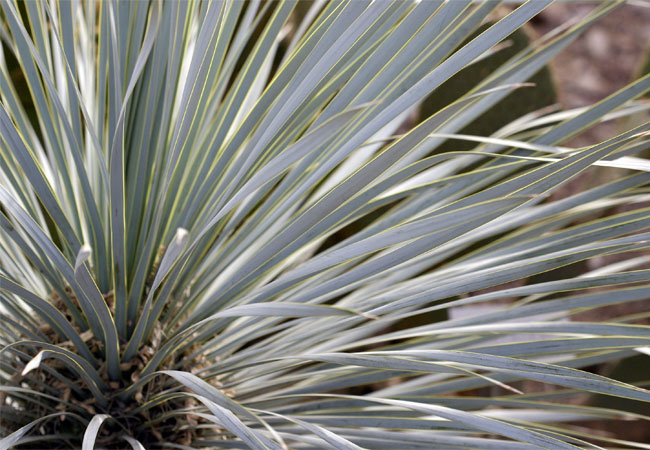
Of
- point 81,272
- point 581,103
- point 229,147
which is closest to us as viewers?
point 81,272

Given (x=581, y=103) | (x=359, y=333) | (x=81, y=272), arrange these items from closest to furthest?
(x=81, y=272), (x=359, y=333), (x=581, y=103)

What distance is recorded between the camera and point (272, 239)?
435mm

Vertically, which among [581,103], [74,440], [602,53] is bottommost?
[74,440]

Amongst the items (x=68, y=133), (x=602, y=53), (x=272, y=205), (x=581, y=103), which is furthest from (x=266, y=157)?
(x=602, y=53)

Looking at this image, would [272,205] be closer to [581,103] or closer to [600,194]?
[600,194]

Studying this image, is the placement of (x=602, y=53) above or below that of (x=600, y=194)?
above

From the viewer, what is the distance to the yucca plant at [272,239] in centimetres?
40

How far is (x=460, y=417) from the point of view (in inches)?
15.3

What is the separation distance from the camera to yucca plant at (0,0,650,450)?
1.30 feet

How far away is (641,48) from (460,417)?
1347 millimetres

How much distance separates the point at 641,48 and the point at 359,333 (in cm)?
119

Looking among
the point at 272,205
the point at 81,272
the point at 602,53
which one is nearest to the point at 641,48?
the point at 602,53

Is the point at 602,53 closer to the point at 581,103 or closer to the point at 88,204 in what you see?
the point at 581,103

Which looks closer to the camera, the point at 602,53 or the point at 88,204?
the point at 88,204
